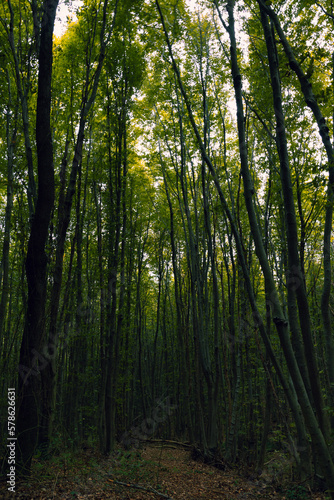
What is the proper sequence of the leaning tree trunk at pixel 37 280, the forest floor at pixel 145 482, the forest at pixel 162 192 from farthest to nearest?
the forest floor at pixel 145 482
the leaning tree trunk at pixel 37 280
the forest at pixel 162 192

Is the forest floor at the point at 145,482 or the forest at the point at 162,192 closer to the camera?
the forest at the point at 162,192

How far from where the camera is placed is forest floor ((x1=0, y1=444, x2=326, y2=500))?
3816 millimetres

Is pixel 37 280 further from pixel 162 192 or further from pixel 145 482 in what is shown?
pixel 162 192

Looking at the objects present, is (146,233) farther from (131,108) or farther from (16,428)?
(16,428)

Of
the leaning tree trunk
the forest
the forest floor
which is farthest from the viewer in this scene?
the forest floor

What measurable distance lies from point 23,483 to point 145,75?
27.9 feet

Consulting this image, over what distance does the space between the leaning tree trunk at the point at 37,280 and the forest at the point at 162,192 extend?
2cm

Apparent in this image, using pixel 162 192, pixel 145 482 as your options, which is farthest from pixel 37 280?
pixel 162 192

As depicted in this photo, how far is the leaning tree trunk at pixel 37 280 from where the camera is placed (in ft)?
11.7

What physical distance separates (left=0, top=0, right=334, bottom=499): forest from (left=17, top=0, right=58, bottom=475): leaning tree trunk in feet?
0.05

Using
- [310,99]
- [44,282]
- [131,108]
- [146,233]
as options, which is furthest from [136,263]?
[310,99]

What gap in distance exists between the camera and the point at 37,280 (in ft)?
12.4

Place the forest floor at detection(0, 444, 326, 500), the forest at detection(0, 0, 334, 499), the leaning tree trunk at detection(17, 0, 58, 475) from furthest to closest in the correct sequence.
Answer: the forest floor at detection(0, 444, 326, 500)
the leaning tree trunk at detection(17, 0, 58, 475)
the forest at detection(0, 0, 334, 499)

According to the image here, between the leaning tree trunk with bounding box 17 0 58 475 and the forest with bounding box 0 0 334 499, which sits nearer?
the forest with bounding box 0 0 334 499
